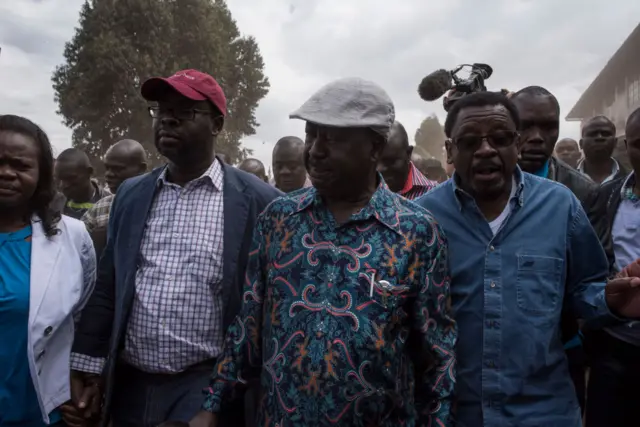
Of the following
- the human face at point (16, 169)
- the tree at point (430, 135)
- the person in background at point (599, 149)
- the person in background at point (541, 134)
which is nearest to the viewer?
A: the human face at point (16, 169)

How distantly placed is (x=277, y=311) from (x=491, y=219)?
93 centimetres

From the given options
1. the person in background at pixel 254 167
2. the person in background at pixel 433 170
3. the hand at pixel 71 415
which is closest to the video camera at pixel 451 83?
the hand at pixel 71 415

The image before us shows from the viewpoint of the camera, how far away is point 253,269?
7.06ft

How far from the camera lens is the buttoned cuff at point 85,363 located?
2.59 metres

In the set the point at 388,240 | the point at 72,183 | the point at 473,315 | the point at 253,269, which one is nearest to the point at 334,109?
the point at 388,240

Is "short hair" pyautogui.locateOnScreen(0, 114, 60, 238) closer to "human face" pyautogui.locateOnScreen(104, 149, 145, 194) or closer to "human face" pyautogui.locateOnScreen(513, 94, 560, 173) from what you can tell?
"human face" pyautogui.locateOnScreen(513, 94, 560, 173)

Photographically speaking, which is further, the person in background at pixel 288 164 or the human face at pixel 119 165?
the person in background at pixel 288 164

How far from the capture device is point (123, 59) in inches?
1007

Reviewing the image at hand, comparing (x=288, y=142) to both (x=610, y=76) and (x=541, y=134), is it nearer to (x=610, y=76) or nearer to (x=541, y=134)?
(x=541, y=134)

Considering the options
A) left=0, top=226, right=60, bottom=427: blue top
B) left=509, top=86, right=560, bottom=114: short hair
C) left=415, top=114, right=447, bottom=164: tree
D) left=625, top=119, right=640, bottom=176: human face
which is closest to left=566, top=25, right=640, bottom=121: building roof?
left=509, top=86, right=560, bottom=114: short hair

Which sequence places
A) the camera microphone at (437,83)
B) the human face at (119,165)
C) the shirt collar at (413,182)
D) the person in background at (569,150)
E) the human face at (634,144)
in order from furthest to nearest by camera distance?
the person in background at (569,150) → the human face at (119,165) → the shirt collar at (413,182) → the camera microphone at (437,83) → the human face at (634,144)

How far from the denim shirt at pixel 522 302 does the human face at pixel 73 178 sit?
446cm

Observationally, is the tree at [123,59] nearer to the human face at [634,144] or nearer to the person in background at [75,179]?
the person in background at [75,179]

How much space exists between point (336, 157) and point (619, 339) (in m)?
1.74
